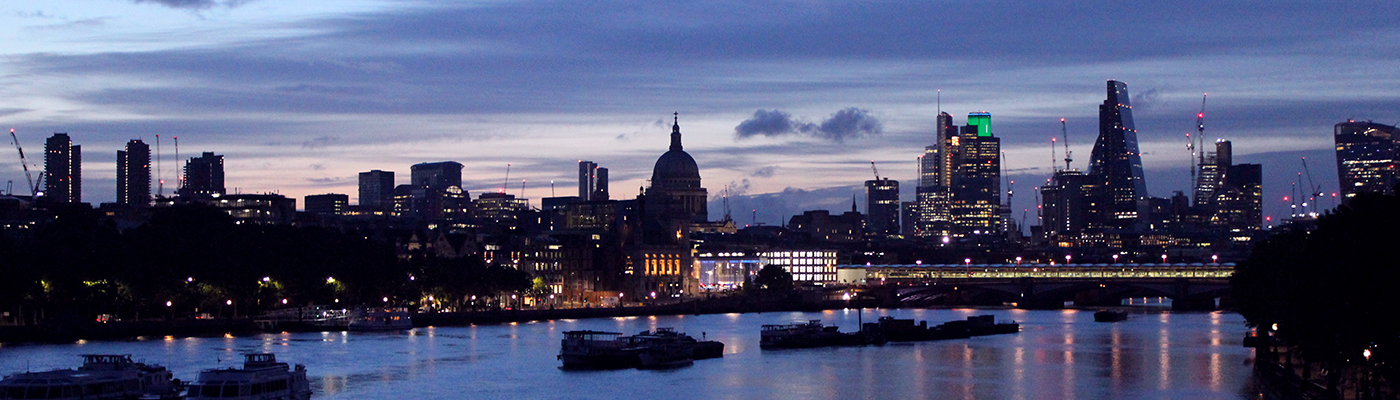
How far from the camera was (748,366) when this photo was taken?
91875 mm

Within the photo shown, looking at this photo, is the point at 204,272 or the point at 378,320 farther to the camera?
the point at 378,320

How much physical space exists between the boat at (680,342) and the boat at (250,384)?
30.3 meters

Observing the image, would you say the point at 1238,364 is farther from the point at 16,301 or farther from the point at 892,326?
the point at 16,301

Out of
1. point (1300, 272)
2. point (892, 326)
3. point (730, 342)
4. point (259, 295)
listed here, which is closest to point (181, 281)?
point (259, 295)

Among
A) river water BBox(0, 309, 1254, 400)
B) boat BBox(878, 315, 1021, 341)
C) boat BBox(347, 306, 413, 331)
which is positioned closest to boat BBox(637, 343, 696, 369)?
river water BBox(0, 309, 1254, 400)

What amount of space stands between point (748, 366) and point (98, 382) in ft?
125

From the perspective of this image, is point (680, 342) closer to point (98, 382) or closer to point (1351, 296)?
point (98, 382)

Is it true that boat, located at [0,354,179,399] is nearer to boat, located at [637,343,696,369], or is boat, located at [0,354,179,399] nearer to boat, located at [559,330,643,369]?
boat, located at [559,330,643,369]

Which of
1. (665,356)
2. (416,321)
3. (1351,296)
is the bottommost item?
(665,356)

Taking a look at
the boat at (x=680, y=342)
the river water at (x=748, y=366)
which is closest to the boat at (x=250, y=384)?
the river water at (x=748, y=366)

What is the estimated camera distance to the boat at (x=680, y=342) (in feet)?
311

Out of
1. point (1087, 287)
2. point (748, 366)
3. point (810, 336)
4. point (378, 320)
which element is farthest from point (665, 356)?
point (1087, 287)

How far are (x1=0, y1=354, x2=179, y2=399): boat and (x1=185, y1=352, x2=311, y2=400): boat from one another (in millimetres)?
1504

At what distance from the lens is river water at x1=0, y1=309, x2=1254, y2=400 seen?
76562 mm
